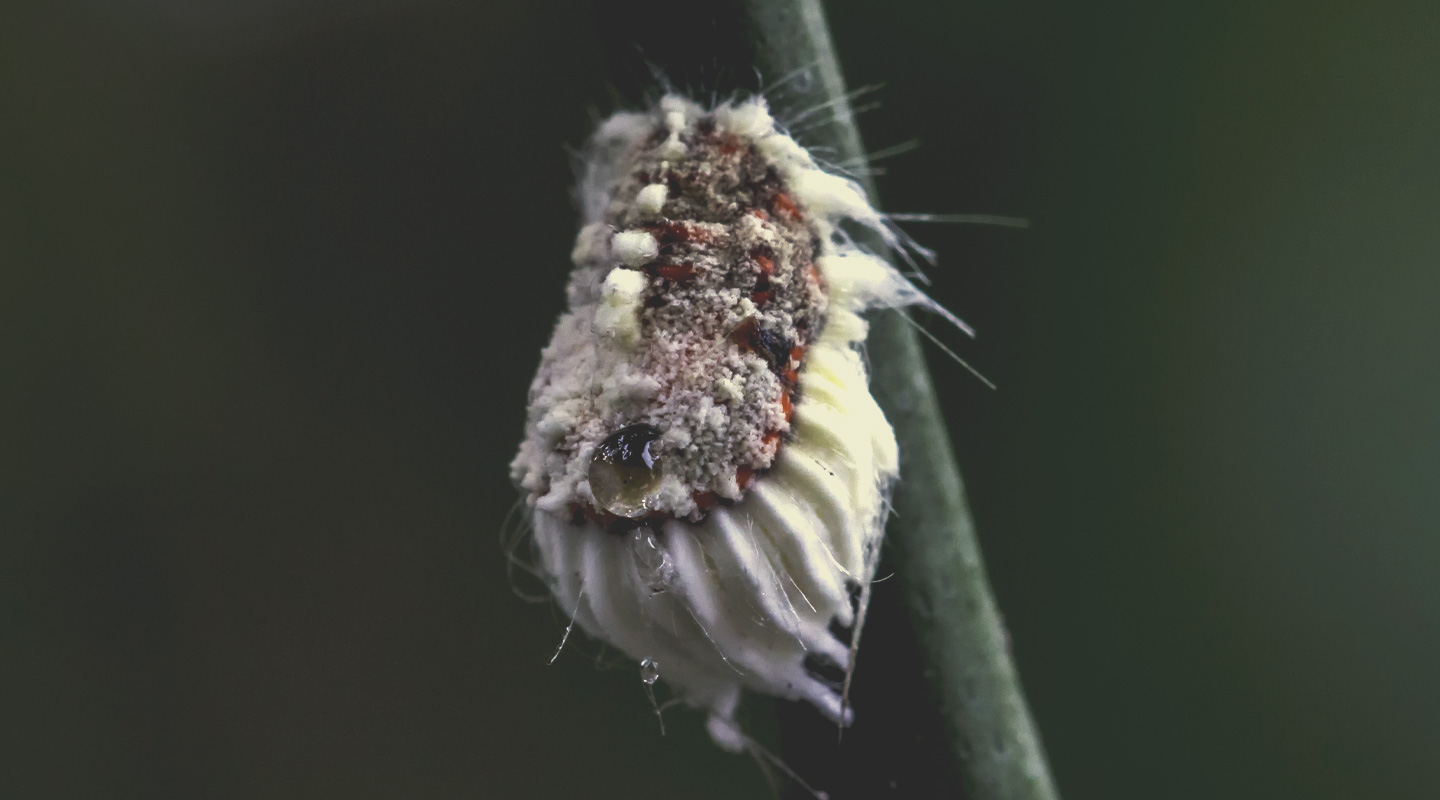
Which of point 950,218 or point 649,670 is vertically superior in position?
point 950,218

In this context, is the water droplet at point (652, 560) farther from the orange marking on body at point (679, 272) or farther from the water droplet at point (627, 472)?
the orange marking on body at point (679, 272)

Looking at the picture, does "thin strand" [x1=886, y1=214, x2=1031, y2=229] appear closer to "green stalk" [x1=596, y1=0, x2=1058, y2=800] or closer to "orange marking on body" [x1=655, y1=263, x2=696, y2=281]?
"green stalk" [x1=596, y1=0, x2=1058, y2=800]

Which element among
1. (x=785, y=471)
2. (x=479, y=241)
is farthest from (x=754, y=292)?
(x=479, y=241)

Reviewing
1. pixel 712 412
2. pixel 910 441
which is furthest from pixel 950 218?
pixel 712 412

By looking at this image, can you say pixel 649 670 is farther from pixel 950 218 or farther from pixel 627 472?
pixel 950 218

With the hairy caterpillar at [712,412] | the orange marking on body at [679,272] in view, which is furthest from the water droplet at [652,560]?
the orange marking on body at [679,272]
